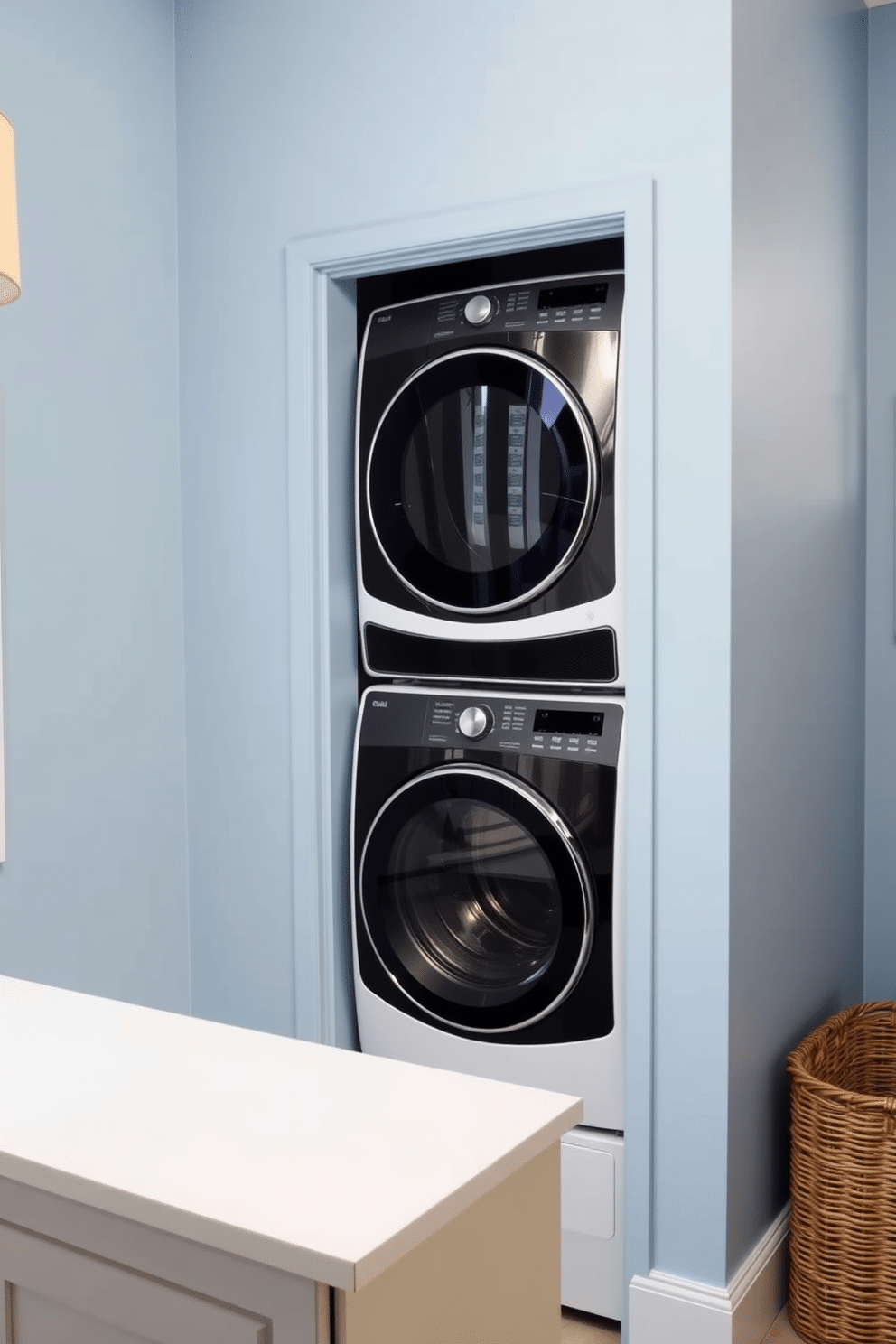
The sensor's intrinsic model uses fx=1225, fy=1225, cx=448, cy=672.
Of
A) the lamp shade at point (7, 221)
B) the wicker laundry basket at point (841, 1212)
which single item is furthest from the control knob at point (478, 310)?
the wicker laundry basket at point (841, 1212)

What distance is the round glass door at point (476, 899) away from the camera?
7.47 ft

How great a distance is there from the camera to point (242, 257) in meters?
2.54

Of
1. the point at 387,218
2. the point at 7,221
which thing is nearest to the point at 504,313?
the point at 387,218

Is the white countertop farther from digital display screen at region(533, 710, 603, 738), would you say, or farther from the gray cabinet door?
digital display screen at region(533, 710, 603, 738)

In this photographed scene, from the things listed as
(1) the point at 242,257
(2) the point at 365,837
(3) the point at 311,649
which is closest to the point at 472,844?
(2) the point at 365,837

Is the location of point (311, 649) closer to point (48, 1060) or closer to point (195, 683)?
point (195, 683)

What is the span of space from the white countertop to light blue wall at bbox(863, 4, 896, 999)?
209cm

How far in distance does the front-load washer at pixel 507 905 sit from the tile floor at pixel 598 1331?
0.05 m

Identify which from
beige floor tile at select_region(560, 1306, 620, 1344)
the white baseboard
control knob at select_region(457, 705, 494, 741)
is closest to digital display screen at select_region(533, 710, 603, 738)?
control knob at select_region(457, 705, 494, 741)

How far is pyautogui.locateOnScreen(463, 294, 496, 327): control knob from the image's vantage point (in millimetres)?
2354

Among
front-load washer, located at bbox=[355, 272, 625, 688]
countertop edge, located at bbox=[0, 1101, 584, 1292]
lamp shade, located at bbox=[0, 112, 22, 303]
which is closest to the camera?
countertop edge, located at bbox=[0, 1101, 584, 1292]

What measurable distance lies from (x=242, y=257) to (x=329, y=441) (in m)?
0.44

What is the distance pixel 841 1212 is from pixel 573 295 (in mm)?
1716

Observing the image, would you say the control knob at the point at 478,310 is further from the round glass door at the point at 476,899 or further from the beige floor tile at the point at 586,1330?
the beige floor tile at the point at 586,1330
